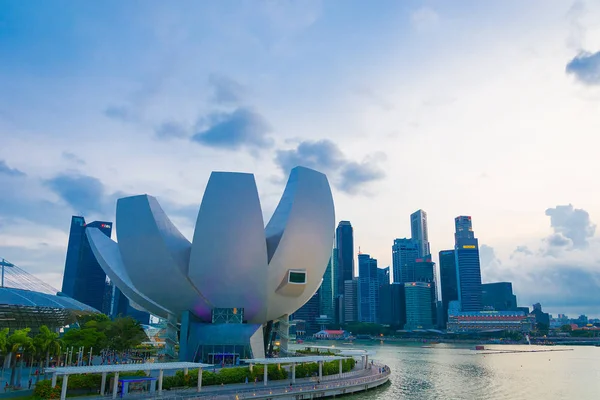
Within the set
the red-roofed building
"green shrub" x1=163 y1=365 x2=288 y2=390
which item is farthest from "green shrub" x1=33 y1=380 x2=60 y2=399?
the red-roofed building

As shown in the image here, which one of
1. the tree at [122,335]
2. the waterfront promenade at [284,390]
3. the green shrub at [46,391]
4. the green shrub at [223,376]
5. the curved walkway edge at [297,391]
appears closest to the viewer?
the green shrub at [46,391]

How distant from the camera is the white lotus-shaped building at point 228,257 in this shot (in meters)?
36.2

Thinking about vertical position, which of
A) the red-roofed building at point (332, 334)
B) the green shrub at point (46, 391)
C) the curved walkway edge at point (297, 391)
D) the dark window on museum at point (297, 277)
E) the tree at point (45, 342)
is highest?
the dark window on museum at point (297, 277)

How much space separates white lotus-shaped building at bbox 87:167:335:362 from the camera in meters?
36.2

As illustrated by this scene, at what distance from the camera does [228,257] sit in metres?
36.7

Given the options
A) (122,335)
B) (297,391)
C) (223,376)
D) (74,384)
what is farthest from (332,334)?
(74,384)

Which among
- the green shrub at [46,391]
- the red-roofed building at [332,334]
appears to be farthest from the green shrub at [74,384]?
the red-roofed building at [332,334]

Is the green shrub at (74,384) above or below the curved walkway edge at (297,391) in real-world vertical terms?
above

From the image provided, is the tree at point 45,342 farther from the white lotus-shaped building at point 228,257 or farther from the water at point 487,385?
the water at point 487,385

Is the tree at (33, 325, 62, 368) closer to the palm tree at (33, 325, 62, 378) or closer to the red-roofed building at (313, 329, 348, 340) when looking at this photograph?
the palm tree at (33, 325, 62, 378)

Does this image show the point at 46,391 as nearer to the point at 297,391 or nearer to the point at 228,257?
the point at 297,391

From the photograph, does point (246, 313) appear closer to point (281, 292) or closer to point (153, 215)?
point (281, 292)

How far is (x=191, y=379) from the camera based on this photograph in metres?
28.1

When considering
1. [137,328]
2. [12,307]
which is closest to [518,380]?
[137,328]
